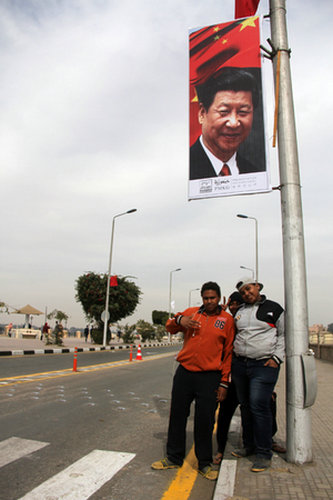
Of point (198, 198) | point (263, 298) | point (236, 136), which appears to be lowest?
point (263, 298)

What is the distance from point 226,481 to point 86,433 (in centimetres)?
253

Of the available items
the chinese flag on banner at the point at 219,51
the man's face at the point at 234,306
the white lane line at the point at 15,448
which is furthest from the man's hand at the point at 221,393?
the chinese flag on banner at the point at 219,51

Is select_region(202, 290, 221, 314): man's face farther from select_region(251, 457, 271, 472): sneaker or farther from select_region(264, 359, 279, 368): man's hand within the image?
select_region(251, 457, 271, 472): sneaker

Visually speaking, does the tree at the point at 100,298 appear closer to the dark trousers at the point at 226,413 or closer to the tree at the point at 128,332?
the tree at the point at 128,332

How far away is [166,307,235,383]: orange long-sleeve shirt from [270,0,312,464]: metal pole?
582 mm

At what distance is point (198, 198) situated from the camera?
16.7 feet

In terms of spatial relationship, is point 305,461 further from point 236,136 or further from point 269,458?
point 236,136

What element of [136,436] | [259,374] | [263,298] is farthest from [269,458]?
[136,436]

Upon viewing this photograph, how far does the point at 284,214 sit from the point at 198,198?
4.04 ft

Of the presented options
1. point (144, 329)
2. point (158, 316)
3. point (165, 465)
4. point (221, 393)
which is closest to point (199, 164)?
point (221, 393)

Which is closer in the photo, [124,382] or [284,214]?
[284,214]

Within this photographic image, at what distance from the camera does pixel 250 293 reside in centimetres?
402

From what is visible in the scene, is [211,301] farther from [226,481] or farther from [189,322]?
[226,481]

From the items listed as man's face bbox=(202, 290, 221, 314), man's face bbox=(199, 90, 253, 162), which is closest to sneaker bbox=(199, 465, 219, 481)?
man's face bbox=(202, 290, 221, 314)
